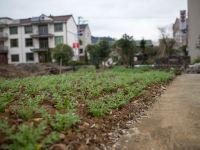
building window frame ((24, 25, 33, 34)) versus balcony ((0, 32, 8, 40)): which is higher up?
building window frame ((24, 25, 33, 34))

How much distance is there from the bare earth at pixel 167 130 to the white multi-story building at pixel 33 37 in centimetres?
3960

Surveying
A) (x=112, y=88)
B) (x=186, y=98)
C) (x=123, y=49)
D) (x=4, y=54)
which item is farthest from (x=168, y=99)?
(x=4, y=54)

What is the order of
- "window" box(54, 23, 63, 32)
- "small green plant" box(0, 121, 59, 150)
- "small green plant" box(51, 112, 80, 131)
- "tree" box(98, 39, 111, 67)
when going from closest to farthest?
"small green plant" box(0, 121, 59, 150) → "small green plant" box(51, 112, 80, 131) → "tree" box(98, 39, 111, 67) → "window" box(54, 23, 63, 32)

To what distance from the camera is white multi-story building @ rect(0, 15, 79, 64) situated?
45594 millimetres

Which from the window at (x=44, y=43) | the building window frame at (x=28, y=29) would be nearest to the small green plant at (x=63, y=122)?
the window at (x=44, y=43)

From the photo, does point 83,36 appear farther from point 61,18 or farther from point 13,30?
point 13,30

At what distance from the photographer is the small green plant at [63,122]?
4.09m

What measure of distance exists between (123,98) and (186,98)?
2260 millimetres

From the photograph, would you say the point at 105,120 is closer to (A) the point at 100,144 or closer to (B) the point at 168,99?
(A) the point at 100,144

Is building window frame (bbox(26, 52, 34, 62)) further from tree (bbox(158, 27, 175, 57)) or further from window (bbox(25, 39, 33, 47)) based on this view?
tree (bbox(158, 27, 175, 57))

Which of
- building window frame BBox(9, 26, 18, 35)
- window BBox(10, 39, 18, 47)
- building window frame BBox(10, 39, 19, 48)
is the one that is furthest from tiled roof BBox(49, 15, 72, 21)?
window BBox(10, 39, 18, 47)

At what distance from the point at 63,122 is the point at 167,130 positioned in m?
1.94

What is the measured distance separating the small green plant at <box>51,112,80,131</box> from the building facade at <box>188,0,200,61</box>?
71.5 ft

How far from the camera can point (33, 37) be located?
4672 centimetres
